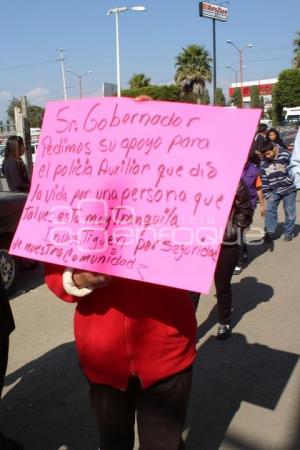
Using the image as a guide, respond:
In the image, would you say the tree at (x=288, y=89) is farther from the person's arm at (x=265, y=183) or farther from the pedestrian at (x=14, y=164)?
the pedestrian at (x=14, y=164)

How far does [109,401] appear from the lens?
6.40ft

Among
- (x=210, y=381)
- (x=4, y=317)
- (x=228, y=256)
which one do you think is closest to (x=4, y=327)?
(x=4, y=317)

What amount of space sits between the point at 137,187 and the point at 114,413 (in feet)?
2.95

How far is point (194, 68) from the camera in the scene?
52.2 m

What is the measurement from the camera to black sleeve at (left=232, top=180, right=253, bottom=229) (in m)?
4.02

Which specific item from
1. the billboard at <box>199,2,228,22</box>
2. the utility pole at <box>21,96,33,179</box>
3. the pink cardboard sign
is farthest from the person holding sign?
the billboard at <box>199,2,228,22</box>

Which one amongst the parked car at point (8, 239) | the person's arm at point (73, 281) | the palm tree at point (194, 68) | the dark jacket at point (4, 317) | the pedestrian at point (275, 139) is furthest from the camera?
the palm tree at point (194, 68)

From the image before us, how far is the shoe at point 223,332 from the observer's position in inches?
168

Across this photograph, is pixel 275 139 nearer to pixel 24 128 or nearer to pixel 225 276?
pixel 24 128

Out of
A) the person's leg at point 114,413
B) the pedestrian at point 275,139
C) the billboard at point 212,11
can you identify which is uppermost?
the billboard at point 212,11

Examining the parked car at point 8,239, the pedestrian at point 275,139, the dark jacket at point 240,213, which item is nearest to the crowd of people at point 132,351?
the dark jacket at point 240,213

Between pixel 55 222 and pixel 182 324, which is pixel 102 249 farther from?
pixel 182 324

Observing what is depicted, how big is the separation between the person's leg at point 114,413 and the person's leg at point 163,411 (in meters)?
0.07

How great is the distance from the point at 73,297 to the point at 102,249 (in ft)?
0.89
